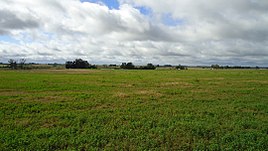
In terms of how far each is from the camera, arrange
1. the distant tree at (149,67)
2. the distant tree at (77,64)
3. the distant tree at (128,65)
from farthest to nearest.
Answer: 1. the distant tree at (128,65)
2. the distant tree at (149,67)
3. the distant tree at (77,64)

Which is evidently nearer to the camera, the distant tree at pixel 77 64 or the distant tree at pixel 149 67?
the distant tree at pixel 77 64

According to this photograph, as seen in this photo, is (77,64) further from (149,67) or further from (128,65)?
(149,67)

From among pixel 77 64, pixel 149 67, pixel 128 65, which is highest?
pixel 77 64

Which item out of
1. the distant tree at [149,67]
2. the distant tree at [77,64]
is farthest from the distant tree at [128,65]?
the distant tree at [77,64]

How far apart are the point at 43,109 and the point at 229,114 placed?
1129 cm

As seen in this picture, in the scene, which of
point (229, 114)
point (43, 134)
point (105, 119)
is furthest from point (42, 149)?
point (229, 114)

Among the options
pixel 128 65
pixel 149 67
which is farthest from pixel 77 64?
pixel 149 67

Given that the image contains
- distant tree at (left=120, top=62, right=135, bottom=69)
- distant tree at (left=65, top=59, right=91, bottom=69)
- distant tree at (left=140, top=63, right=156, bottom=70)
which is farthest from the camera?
distant tree at (left=120, top=62, right=135, bottom=69)

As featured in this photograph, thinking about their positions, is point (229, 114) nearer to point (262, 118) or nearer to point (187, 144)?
point (262, 118)

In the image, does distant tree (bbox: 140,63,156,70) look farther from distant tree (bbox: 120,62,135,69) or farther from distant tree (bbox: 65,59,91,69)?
distant tree (bbox: 65,59,91,69)

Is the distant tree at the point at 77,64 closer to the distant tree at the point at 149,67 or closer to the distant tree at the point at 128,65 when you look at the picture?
the distant tree at the point at 128,65

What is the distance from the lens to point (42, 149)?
6.55m

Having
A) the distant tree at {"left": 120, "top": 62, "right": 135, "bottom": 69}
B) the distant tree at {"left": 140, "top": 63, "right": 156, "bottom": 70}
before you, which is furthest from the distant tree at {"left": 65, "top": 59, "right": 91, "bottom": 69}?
the distant tree at {"left": 140, "top": 63, "right": 156, "bottom": 70}

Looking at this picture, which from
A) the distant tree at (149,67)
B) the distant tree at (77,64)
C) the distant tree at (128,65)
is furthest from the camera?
the distant tree at (128,65)
